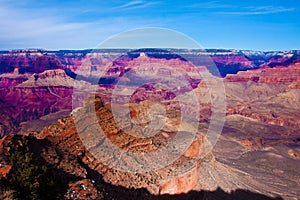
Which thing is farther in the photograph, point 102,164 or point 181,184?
point 181,184

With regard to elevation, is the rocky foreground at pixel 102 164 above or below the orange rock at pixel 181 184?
above

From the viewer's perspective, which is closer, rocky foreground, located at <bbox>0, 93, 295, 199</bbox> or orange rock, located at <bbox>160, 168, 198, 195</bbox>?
rocky foreground, located at <bbox>0, 93, 295, 199</bbox>

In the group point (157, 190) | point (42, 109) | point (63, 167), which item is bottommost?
point (42, 109)

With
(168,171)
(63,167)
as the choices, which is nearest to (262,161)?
(168,171)

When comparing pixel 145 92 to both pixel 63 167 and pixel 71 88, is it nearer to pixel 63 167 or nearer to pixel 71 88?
pixel 71 88

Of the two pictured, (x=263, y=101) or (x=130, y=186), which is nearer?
(x=130, y=186)

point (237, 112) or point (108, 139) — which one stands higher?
point (108, 139)

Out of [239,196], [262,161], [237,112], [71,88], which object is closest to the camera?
[239,196]

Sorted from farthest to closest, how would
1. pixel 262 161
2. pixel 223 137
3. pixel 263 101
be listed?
pixel 263 101
pixel 223 137
pixel 262 161

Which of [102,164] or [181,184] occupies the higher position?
[102,164]

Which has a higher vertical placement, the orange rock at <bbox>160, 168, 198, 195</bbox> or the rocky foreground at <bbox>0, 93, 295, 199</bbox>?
the rocky foreground at <bbox>0, 93, 295, 199</bbox>

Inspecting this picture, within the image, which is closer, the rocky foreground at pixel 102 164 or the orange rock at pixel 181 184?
the rocky foreground at pixel 102 164
